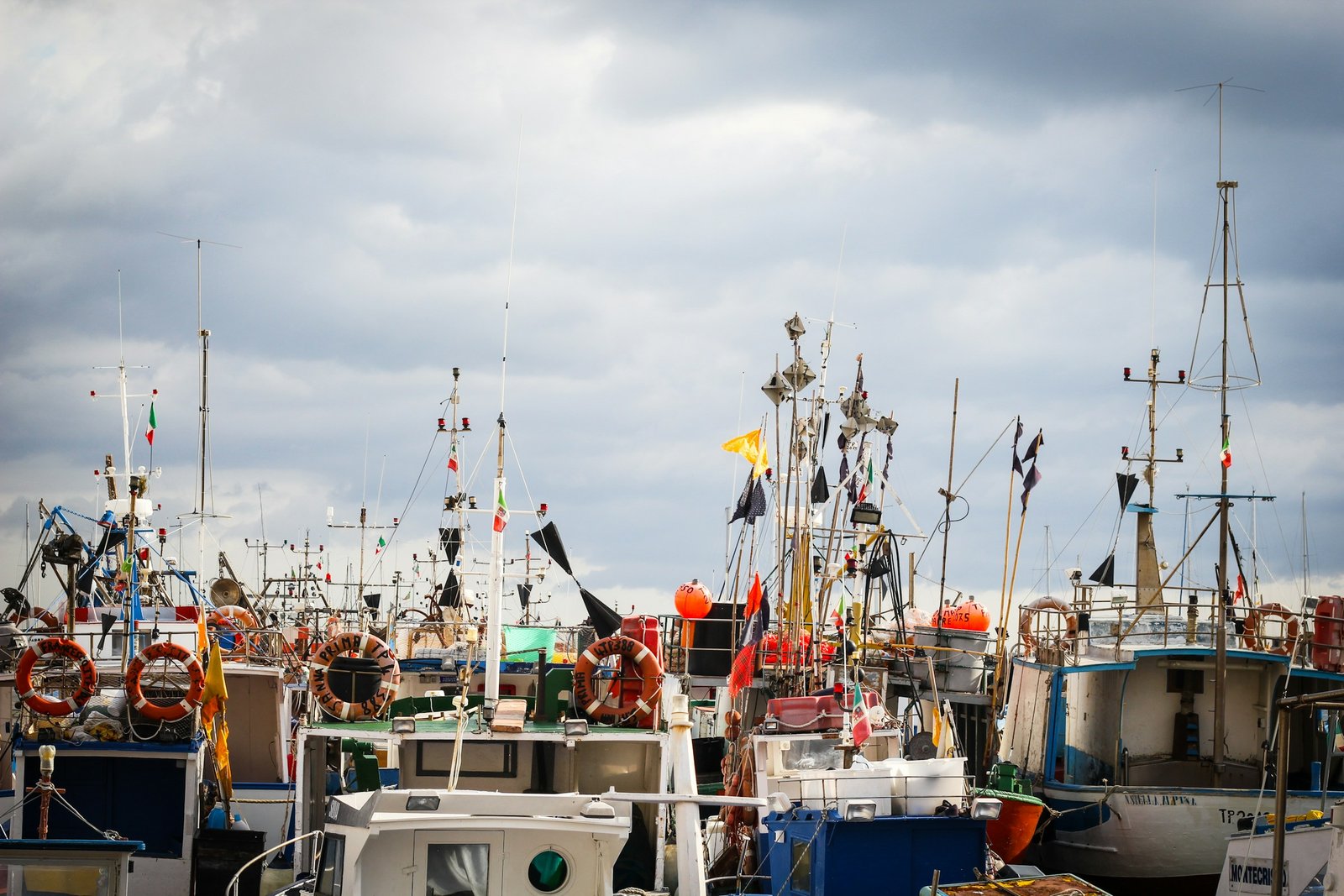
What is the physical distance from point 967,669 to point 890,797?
43.5 feet

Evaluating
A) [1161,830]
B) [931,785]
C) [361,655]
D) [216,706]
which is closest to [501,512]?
[361,655]

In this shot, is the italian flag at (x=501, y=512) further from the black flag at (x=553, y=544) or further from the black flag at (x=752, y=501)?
the black flag at (x=752, y=501)

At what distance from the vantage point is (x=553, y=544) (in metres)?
20.0

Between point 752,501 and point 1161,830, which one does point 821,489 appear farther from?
point 1161,830

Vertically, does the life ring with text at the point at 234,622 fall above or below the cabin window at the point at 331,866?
Result: above

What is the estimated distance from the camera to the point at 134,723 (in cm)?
2112

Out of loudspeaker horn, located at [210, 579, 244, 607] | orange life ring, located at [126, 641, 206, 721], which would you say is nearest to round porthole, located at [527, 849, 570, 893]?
orange life ring, located at [126, 641, 206, 721]

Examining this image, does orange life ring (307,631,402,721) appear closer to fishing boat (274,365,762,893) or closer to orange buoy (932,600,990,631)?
fishing boat (274,365,762,893)

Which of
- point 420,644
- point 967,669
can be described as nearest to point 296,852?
point 967,669

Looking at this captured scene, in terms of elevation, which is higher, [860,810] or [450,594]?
[450,594]

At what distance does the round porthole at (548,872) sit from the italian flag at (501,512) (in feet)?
22.6

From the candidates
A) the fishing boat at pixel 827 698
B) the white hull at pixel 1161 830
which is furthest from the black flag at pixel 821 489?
the white hull at pixel 1161 830

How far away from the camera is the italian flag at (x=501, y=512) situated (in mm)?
19500

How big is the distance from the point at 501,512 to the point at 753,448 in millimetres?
7580
